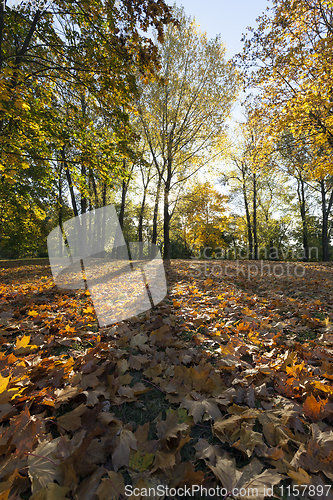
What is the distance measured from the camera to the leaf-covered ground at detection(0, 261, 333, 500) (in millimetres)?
894

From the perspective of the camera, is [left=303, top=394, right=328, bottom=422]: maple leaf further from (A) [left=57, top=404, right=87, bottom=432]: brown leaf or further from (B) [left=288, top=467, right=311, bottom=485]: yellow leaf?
(A) [left=57, top=404, right=87, bottom=432]: brown leaf

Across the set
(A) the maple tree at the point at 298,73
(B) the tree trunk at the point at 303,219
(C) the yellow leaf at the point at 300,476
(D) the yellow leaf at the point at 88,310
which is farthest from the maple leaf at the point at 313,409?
(B) the tree trunk at the point at 303,219

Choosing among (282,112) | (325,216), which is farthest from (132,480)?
(325,216)

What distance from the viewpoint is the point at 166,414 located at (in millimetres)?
1312

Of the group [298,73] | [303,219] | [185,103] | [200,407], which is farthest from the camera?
[303,219]

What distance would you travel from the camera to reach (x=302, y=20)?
265 inches

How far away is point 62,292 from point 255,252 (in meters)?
20.0

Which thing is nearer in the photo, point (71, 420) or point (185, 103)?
point (71, 420)

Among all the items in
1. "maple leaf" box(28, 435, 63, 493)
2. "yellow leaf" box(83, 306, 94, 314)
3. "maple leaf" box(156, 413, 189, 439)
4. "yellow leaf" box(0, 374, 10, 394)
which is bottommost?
"maple leaf" box(156, 413, 189, 439)

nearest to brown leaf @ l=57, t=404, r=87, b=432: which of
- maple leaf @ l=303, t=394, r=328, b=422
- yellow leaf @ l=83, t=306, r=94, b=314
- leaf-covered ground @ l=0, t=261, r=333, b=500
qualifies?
leaf-covered ground @ l=0, t=261, r=333, b=500

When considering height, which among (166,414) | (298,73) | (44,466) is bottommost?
(166,414)

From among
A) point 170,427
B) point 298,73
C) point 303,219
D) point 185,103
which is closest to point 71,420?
point 170,427

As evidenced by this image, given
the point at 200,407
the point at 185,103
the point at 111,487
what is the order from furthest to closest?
the point at 185,103 → the point at 200,407 → the point at 111,487

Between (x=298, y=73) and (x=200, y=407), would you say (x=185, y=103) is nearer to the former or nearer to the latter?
(x=298, y=73)
